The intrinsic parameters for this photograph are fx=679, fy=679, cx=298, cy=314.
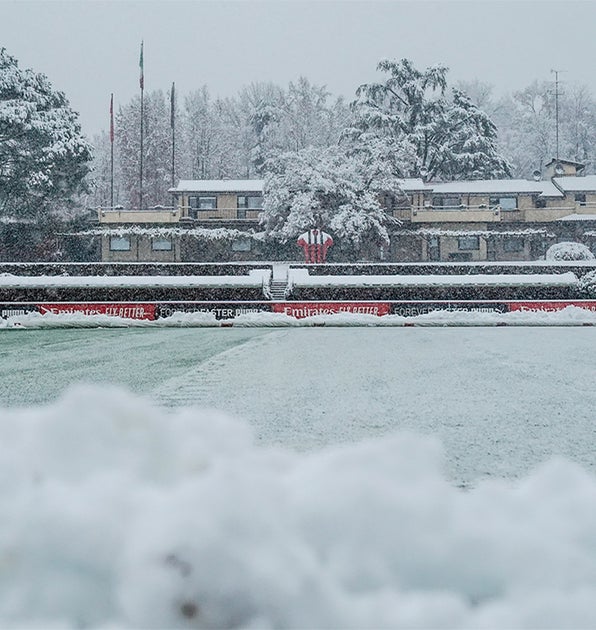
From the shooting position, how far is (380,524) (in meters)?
2.46

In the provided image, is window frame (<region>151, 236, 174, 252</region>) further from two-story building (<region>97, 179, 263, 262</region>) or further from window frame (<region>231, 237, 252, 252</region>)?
window frame (<region>231, 237, 252, 252</region>)

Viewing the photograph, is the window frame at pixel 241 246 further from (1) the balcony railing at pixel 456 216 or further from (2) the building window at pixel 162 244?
(1) the balcony railing at pixel 456 216

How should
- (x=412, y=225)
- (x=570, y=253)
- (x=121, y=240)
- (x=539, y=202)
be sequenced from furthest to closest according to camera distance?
(x=539, y=202) < (x=121, y=240) < (x=412, y=225) < (x=570, y=253)

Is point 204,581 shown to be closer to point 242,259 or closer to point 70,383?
point 70,383

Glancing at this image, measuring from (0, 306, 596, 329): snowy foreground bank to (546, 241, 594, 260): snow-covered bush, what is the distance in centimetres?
1491

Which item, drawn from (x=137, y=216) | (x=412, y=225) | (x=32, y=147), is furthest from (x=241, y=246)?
(x=32, y=147)

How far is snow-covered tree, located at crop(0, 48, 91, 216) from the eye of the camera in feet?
118

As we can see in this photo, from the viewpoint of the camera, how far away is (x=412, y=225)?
142 feet

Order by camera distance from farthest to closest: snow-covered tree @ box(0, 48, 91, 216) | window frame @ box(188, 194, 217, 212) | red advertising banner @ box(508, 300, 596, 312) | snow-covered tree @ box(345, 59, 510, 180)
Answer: snow-covered tree @ box(345, 59, 510, 180) → window frame @ box(188, 194, 217, 212) → snow-covered tree @ box(0, 48, 91, 216) → red advertising banner @ box(508, 300, 596, 312)

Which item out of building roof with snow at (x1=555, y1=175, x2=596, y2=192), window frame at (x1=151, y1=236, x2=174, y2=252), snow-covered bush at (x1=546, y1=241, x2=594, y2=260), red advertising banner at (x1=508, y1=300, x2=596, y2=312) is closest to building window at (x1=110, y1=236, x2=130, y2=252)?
window frame at (x1=151, y1=236, x2=174, y2=252)

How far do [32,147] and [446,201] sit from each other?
26108mm

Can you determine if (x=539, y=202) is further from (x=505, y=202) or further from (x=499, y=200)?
(x=499, y=200)

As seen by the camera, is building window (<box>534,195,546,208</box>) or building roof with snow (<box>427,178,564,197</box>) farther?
building window (<box>534,195,546,208</box>)

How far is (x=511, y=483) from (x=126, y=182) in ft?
205
